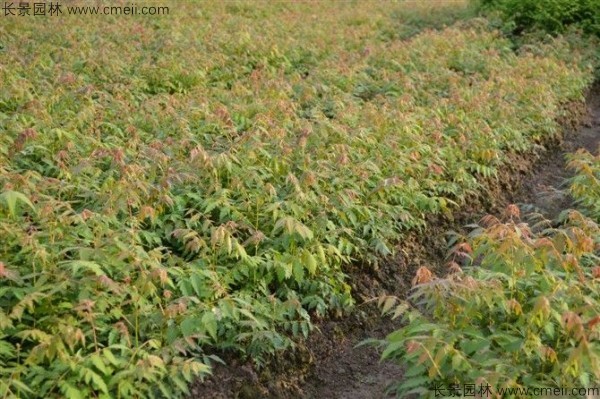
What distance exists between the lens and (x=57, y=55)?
803 cm

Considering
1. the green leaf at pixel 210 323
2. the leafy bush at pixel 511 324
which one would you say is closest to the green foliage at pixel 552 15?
the leafy bush at pixel 511 324

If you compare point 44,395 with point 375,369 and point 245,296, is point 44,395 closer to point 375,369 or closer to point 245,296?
point 245,296

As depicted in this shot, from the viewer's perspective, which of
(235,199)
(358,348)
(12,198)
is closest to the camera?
(12,198)

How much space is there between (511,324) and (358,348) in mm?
1216

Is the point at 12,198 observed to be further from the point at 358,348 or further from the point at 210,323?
the point at 358,348

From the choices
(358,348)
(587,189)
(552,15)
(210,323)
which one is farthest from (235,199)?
(552,15)

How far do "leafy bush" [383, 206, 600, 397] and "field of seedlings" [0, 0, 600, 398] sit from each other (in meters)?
0.02

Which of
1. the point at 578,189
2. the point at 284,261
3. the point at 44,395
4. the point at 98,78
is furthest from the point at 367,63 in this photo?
the point at 44,395

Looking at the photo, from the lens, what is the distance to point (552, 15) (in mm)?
12078

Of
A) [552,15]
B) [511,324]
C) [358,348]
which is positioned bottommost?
[358,348]

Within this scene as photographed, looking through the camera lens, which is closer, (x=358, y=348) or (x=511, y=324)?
(x=511, y=324)

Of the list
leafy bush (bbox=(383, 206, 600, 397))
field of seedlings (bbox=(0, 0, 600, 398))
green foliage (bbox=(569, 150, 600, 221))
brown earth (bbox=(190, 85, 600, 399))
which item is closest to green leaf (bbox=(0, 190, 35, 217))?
field of seedlings (bbox=(0, 0, 600, 398))

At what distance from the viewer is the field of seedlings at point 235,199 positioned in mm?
3500

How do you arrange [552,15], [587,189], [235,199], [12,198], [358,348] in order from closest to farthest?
[12,198]
[358,348]
[235,199]
[587,189]
[552,15]
